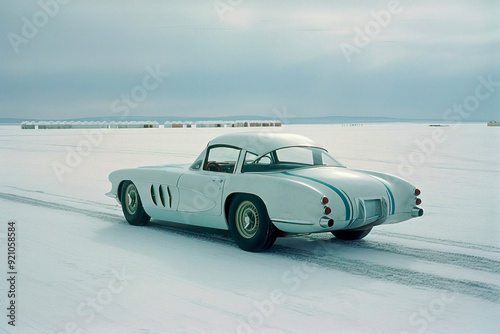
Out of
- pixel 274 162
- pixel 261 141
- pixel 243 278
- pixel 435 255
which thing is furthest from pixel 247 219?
pixel 435 255

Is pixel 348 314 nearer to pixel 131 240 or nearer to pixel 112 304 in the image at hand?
pixel 112 304

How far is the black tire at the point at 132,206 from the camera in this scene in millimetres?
8789

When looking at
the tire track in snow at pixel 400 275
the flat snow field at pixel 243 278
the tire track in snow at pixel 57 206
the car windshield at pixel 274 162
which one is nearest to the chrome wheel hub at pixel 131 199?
the flat snow field at pixel 243 278

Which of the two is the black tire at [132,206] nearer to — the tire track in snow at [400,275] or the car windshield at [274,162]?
the car windshield at [274,162]

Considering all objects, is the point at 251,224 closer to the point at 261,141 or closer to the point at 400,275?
the point at 261,141

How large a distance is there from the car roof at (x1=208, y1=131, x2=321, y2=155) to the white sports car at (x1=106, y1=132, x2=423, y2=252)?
0.01 metres

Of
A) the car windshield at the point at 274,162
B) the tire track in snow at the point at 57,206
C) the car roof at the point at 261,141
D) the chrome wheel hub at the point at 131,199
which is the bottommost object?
the tire track in snow at the point at 57,206

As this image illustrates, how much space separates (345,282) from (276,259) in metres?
1.14

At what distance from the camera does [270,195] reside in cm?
670

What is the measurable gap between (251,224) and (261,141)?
1128 millimetres

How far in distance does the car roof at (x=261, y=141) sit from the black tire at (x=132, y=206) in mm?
1622

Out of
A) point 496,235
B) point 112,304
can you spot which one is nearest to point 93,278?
point 112,304

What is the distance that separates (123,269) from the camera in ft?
20.7

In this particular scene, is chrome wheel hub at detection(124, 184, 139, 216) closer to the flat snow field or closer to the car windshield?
the flat snow field
